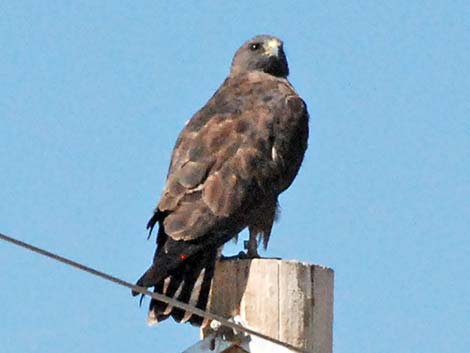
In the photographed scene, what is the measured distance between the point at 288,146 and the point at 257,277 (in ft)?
9.42

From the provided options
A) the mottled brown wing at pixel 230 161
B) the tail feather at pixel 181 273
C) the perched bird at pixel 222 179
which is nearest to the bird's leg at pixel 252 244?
the perched bird at pixel 222 179

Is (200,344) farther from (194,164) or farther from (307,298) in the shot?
(194,164)

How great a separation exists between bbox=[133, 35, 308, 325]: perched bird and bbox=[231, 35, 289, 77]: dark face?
1.20 feet

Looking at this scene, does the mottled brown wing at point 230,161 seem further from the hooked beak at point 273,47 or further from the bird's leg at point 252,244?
the hooked beak at point 273,47

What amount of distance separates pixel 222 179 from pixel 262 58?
252 centimetres

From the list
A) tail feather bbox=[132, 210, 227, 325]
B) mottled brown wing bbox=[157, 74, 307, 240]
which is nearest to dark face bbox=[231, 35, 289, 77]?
mottled brown wing bbox=[157, 74, 307, 240]

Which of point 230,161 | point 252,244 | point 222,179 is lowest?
point 252,244

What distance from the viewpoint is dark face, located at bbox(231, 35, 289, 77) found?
30.3 feet

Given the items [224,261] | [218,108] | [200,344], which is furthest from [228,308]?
[218,108]

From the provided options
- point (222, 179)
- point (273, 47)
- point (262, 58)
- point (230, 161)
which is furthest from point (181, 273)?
point (273, 47)

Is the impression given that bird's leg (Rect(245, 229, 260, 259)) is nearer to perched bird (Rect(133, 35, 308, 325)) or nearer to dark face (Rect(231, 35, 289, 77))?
perched bird (Rect(133, 35, 308, 325))

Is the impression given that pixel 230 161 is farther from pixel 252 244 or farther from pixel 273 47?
pixel 273 47

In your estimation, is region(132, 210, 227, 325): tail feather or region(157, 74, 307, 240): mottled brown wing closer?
region(132, 210, 227, 325): tail feather

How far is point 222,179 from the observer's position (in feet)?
22.7
